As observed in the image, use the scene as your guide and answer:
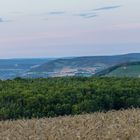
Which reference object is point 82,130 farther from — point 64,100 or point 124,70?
point 124,70

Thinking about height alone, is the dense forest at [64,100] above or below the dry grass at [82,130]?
below

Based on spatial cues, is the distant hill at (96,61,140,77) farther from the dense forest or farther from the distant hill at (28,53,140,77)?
the dense forest

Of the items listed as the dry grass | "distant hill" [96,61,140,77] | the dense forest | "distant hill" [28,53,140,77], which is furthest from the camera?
"distant hill" [28,53,140,77]

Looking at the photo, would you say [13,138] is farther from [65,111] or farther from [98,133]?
[65,111]

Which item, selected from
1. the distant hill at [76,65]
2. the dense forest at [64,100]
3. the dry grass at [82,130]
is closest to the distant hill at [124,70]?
the distant hill at [76,65]

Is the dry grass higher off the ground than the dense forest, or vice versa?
the dry grass

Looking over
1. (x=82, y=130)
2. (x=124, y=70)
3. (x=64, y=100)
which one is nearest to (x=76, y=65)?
(x=124, y=70)

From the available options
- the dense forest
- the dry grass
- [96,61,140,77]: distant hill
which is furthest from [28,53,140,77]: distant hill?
the dry grass

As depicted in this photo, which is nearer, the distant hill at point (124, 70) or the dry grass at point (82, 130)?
the dry grass at point (82, 130)

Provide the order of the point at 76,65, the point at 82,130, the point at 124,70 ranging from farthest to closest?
1. the point at 76,65
2. the point at 124,70
3. the point at 82,130

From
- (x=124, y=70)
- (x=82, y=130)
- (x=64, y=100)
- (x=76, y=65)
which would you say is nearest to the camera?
(x=82, y=130)

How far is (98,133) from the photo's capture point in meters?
5.89

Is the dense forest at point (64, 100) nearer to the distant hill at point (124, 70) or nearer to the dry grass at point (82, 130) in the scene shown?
the dry grass at point (82, 130)

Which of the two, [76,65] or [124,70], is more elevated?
[124,70]
